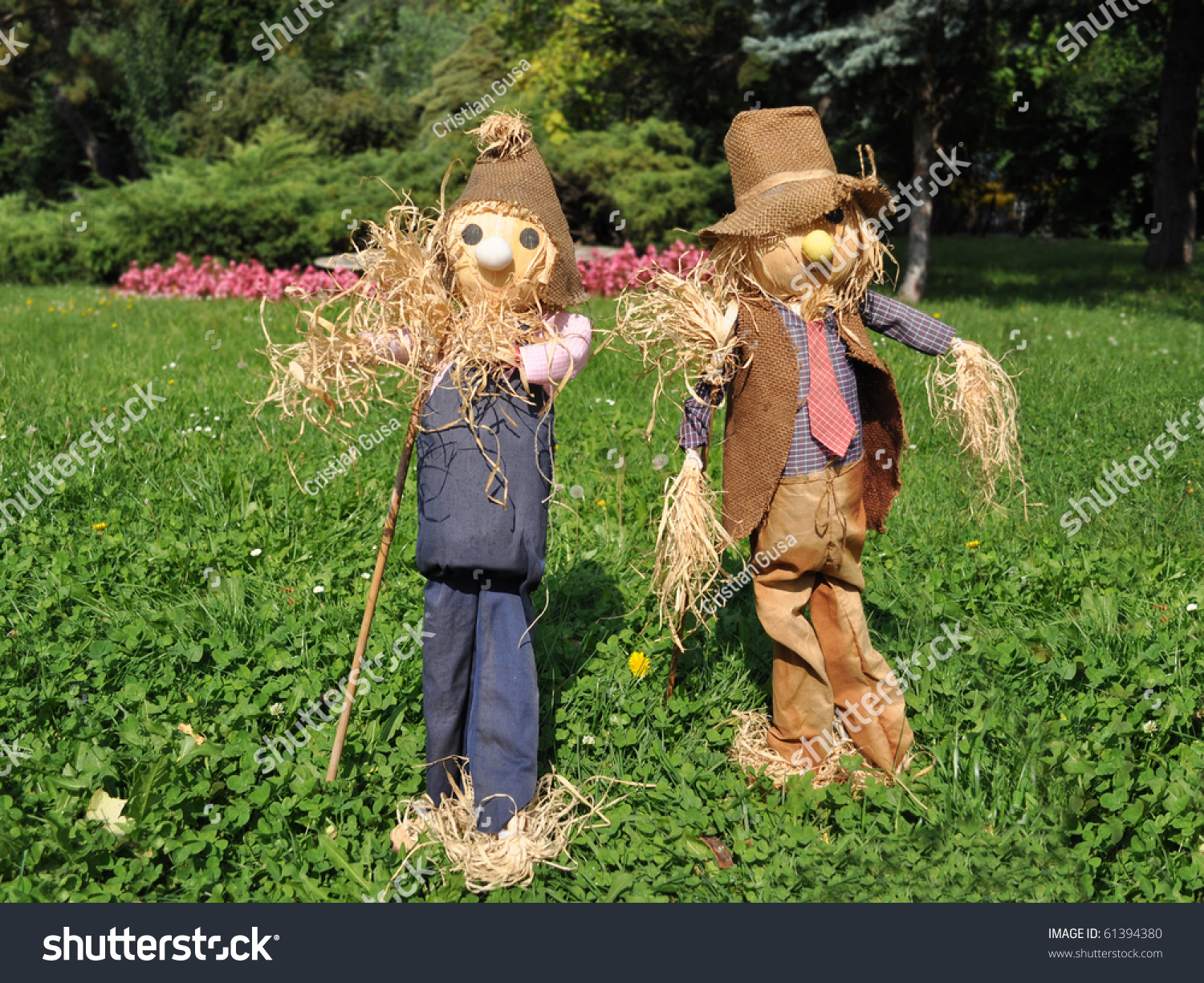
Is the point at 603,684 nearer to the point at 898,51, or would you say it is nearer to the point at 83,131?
the point at 898,51

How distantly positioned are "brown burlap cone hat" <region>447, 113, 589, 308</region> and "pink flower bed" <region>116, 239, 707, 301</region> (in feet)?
22.9

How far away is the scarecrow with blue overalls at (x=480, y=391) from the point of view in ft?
8.74

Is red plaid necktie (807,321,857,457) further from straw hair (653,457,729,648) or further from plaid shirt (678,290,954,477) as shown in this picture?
straw hair (653,457,729,648)

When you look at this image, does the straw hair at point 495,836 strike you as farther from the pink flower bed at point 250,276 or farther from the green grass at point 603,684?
the pink flower bed at point 250,276

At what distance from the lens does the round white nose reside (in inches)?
104

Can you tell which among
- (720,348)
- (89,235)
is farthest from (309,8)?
(720,348)

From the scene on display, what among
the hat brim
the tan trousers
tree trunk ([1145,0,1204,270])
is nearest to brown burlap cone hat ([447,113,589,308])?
the hat brim

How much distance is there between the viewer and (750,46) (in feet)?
35.6

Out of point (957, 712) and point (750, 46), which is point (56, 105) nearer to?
point (750, 46)

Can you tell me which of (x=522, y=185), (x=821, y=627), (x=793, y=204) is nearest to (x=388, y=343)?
(x=522, y=185)

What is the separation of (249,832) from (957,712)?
2.33 m

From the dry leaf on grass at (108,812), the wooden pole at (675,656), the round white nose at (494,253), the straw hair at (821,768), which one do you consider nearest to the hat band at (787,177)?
the round white nose at (494,253)

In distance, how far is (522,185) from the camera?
2762 millimetres

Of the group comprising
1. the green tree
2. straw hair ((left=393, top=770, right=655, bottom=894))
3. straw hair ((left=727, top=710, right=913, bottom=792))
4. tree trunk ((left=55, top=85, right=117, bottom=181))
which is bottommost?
straw hair ((left=393, top=770, right=655, bottom=894))
